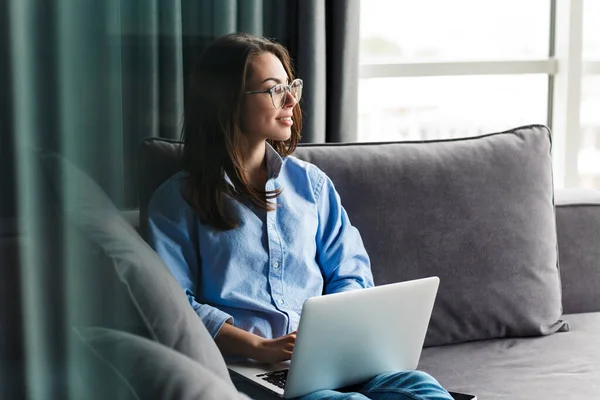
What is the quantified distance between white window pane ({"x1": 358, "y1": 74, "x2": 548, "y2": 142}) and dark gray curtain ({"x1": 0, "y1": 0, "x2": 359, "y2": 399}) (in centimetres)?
187

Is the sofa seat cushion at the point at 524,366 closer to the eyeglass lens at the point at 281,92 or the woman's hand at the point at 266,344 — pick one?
the woman's hand at the point at 266,344

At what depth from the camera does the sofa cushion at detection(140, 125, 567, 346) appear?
1.56 m

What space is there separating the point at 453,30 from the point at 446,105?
0.70 ft

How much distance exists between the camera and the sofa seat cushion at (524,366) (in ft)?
4.46

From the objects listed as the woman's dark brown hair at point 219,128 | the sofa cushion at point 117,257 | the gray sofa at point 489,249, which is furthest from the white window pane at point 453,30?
the sofa cushion at point 117,257

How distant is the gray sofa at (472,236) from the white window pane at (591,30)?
3.00ft

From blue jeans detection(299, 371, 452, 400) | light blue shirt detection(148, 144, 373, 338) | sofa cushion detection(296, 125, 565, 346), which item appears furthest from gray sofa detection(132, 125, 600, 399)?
blue jeans detection(299, 371, 452, 400)

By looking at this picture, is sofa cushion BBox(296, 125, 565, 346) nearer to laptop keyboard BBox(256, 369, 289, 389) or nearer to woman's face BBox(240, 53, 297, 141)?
woman's face BBox(240, 53, 297, 141)

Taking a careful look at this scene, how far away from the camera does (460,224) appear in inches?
62.6

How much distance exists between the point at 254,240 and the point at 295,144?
235 mm

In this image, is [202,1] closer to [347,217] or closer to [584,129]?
[347,217]

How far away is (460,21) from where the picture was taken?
2.37 meters

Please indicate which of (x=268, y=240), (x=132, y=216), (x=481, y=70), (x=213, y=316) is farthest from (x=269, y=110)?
(x=481, y=70)

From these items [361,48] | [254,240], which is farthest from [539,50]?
[254,240]
